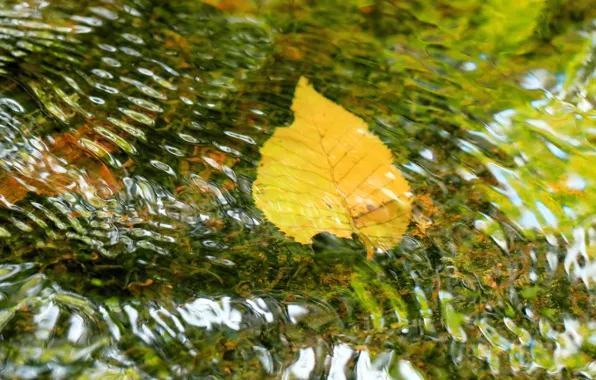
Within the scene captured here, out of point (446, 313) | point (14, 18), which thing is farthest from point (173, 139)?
point (446, 313)

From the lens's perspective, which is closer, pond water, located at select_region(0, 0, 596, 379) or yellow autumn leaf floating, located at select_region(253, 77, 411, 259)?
pond water, located at select_region(0, 0, 596, 379)

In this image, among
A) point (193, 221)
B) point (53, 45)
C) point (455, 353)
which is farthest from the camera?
point (53, 45)

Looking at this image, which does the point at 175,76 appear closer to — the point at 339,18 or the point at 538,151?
the point at 339,18


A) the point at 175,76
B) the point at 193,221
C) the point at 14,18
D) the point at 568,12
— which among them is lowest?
the point at 193,221

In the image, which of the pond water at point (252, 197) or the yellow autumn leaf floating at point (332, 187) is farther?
the yellow autumn leaf floating at point (332, 187)
